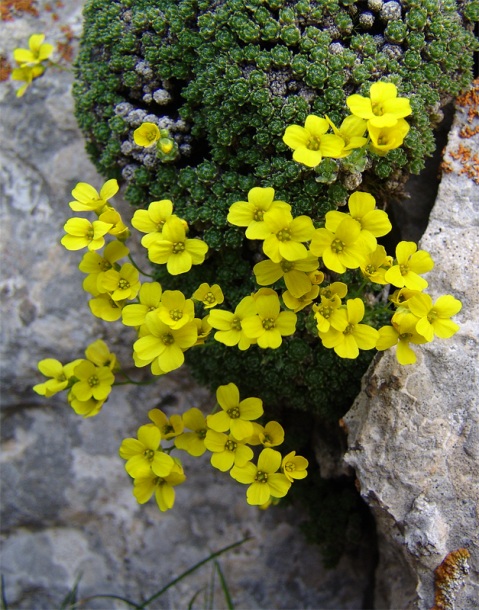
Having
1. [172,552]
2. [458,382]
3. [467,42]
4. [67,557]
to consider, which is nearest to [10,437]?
[67,557]

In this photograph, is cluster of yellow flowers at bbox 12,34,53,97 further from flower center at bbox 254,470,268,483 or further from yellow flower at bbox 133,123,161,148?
flower center at bbox 254,470,268,483

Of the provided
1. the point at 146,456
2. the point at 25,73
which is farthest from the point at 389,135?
the point at 25,73

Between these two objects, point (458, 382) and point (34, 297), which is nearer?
point (458, 382)

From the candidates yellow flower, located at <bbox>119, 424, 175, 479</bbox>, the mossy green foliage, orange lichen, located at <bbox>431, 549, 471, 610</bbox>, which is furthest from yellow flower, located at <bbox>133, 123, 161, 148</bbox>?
orange lichen, located at <bbox>431, 549, 471, 610</bbox>

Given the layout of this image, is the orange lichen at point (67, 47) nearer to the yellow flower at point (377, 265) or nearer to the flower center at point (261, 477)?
the yellow flower at point (377, 265)

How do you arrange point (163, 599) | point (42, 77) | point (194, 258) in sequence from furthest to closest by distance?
1. point (42, 77)
2. point (163, 599)
3. point (194, 258)

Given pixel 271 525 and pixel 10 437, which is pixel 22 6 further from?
pixel 271 525

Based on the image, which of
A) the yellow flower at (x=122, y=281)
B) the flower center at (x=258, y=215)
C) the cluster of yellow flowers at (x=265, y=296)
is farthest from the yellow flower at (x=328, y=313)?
the yellow flower at (x=122, y=281)
